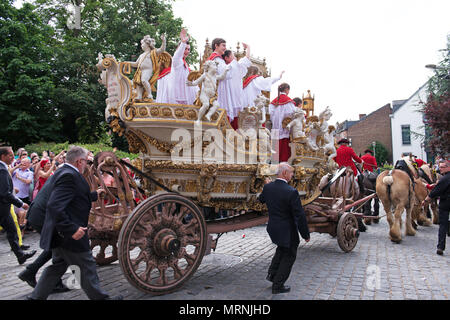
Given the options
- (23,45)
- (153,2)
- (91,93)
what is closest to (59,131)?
(91,93)

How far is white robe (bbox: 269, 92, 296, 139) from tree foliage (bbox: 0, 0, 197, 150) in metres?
14.5

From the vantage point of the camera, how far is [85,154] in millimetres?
3756

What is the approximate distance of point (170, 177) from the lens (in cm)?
468

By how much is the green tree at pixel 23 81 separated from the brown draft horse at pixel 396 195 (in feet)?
58.8

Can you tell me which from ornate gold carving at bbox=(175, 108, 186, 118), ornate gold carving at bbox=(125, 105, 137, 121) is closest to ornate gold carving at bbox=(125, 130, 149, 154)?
ornate gold carving at bbox=(125, 105, 137, 121)

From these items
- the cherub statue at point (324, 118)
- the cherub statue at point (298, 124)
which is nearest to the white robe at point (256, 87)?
the cherub statue at point (298, 124)

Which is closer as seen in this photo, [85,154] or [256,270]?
[85,154]

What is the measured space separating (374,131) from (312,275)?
125 ft

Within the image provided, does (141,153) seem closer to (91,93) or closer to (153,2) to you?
(91,93)

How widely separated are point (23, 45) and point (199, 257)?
68.0 ft

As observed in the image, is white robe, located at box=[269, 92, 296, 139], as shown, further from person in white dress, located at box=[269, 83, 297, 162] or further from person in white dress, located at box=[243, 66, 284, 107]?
person in white dress, located at box=[243, 66, 284, 107]

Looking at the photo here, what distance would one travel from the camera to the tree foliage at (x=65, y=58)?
63.3 ft

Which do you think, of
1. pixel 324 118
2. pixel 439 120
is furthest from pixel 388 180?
pixel 439 120

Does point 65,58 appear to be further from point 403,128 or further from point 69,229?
point 403,128
